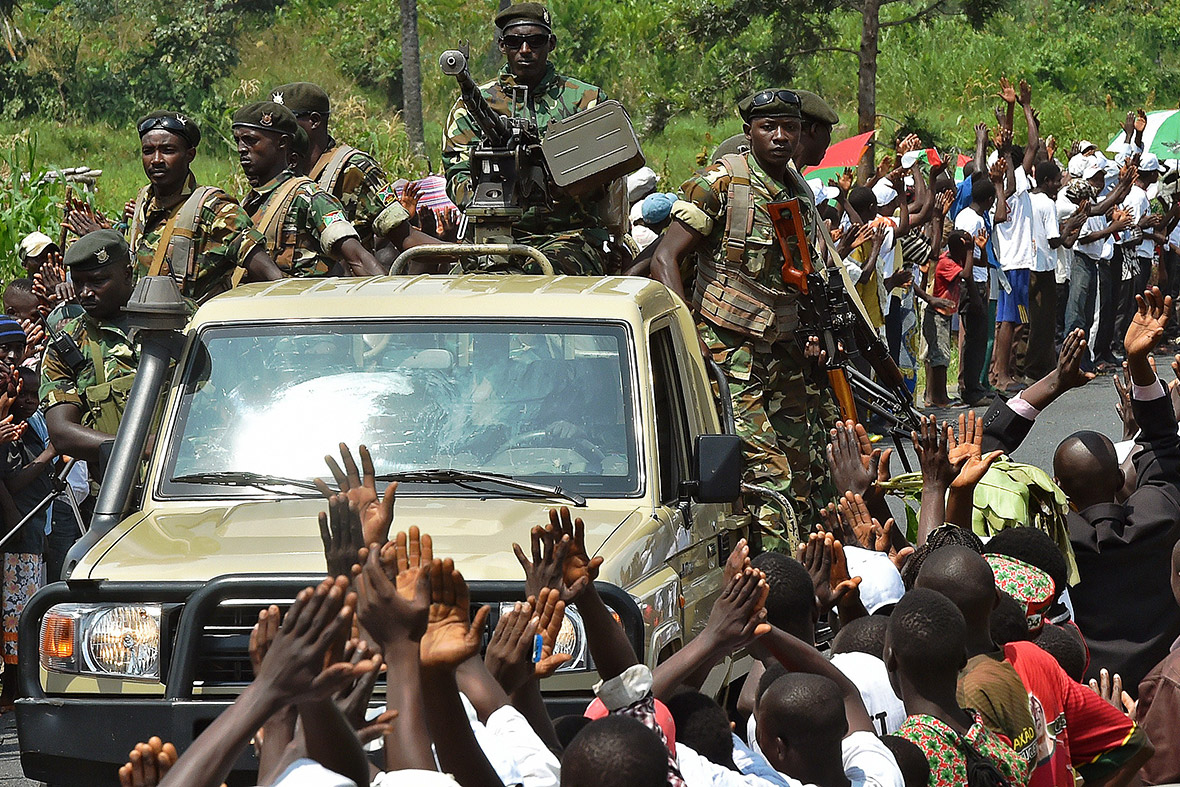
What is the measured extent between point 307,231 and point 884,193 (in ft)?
30.5

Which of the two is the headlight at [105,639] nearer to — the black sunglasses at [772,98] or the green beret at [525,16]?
the black sunglasses at [772,98]

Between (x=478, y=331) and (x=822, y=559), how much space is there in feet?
4.85

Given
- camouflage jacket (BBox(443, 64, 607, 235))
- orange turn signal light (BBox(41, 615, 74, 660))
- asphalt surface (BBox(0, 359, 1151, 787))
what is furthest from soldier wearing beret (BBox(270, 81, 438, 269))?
asphalt surface (BBox(0, 359, 1151, 787))

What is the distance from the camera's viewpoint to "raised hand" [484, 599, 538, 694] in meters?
3.07

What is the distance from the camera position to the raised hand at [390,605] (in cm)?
275

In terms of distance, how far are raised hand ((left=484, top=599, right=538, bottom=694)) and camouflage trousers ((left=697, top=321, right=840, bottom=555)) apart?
4.16 metres

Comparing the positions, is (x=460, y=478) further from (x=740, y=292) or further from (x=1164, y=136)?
(x=1164, y=136)

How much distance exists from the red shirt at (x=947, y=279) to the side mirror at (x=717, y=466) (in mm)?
10393

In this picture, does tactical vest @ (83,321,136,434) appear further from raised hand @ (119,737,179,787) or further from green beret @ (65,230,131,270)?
raised hand @ (119,737,179,787)

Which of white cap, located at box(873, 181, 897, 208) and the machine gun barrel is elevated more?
the machine gun barrel

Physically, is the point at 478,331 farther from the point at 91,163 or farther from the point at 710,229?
the point at 91,163

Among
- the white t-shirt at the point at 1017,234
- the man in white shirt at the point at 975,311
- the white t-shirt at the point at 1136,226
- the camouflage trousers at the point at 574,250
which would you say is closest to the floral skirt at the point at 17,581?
the camouflage trousers at the point at 574,250

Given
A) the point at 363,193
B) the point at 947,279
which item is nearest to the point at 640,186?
the point at 947,279

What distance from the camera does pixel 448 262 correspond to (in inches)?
294
